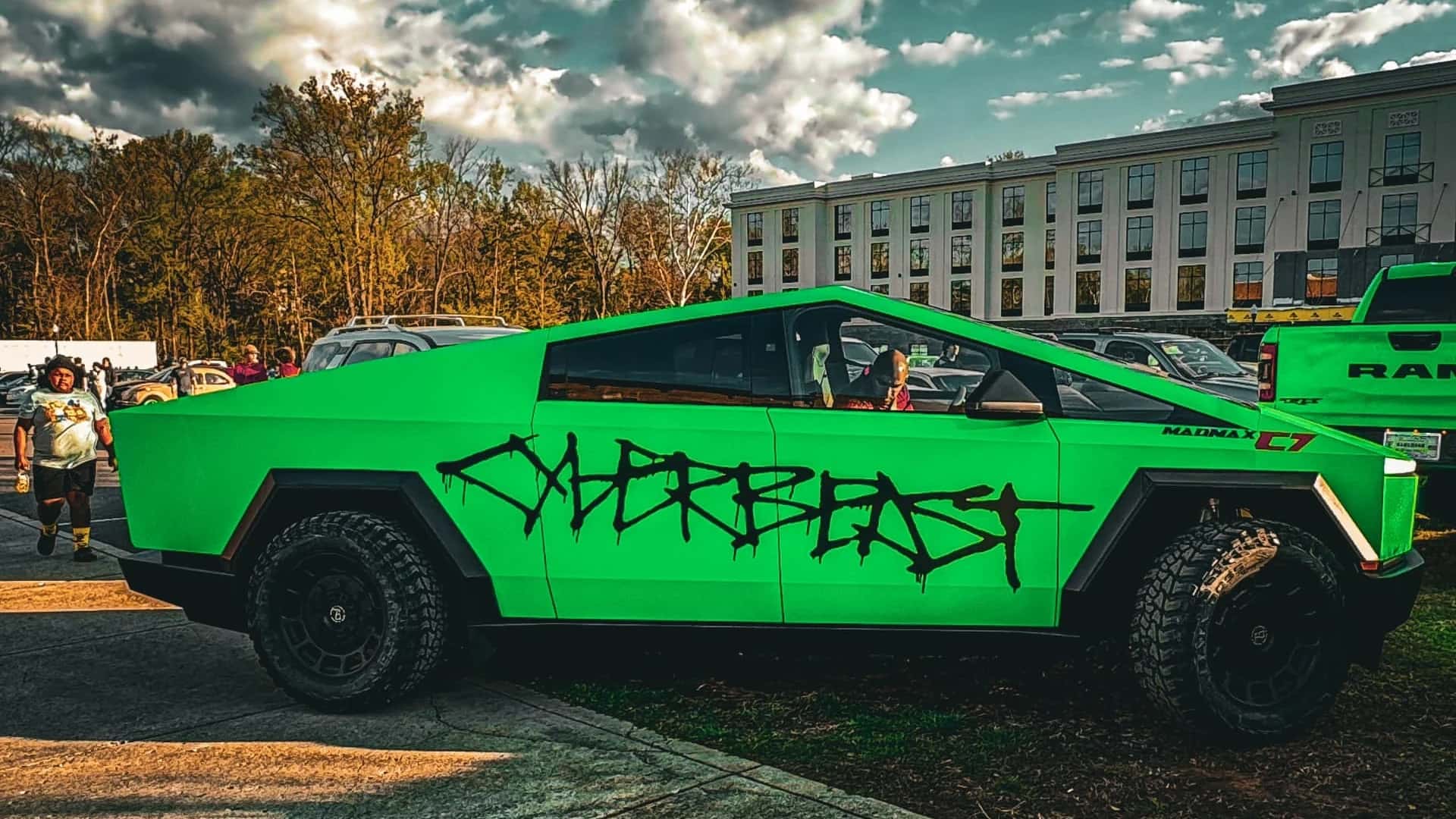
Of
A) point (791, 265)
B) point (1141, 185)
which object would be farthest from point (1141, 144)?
point (791, 265)

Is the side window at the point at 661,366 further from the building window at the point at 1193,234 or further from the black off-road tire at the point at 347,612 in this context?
the building window at the point at 1193,234

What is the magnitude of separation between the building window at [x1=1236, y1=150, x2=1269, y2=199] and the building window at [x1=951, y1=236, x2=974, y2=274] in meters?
16.2

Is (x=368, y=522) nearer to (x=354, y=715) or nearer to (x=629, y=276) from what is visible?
(x=354, y=715)

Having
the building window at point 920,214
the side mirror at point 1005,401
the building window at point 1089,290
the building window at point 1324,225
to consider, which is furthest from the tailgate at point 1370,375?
the building window at point 920,214

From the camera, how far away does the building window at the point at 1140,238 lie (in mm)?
59656

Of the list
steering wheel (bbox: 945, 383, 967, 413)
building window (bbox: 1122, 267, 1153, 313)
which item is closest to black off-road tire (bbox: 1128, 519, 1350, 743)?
steering wheel (bbox: 945, 383, 967, 413)

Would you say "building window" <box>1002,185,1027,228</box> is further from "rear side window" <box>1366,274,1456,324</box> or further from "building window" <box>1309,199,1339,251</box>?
"rear side window" <box>1366,274,1456,324</box>

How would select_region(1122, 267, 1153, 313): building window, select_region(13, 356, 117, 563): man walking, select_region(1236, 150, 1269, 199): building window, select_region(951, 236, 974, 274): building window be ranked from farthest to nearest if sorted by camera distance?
select_region(951, 236, 974, 274): building window
select_region(1122, 267, 1153, 313): building window
select_region(1236, 150, 1269, 199): building window
select_region(13, 356, 117, 563): man walking

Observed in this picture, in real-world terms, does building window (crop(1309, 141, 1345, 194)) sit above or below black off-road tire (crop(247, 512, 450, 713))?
above

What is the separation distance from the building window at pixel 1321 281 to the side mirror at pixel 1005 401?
56.1 metres

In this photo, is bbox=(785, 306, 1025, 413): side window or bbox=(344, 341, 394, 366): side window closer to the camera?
bbox=(785, 306, 1025, 413): side window

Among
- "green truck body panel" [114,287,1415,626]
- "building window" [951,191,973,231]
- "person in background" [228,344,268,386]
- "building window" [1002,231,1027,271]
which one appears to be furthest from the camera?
"building window" [951,191,973,231]

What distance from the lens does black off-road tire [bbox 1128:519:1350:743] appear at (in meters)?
3.54

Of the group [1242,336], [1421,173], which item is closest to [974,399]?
[1242,336]
